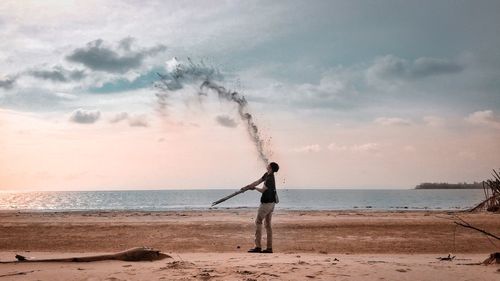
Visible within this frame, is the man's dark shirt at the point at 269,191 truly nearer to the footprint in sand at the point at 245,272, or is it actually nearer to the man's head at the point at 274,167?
the man's head at the point at 274,167

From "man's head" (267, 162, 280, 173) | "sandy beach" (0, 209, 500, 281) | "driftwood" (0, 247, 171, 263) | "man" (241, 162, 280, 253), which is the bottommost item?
"sandy beach" (0, 209, 500, 281)

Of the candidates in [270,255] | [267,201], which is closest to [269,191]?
[267,201]

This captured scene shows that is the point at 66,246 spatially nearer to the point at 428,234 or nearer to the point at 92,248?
the point at 92,248

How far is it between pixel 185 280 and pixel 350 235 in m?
14.5

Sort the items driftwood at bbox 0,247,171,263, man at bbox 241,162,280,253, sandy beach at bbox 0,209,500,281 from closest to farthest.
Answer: sandy beach at bbox 0,209,500,281, driftwood at bbox 0,247,171,263, man at bbox 241,162,280,253

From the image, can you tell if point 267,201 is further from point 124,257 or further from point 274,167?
point 124,257

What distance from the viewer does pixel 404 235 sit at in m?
20.3

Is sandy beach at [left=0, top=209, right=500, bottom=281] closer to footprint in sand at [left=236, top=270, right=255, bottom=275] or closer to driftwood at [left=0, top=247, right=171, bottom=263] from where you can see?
footprint in sand at [left=236, top=270, right=255, bottom=275]

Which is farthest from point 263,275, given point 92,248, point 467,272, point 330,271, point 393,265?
point 92,248

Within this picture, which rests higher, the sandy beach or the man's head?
the man's head

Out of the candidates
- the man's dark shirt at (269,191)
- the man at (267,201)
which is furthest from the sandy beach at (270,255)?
the man's dark shirt at (269,191)

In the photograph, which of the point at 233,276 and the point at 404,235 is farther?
the point at 404,235

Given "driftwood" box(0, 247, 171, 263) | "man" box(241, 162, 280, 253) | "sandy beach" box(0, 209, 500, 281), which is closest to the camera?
"sandy beach" box(0, 209, 500, 281)

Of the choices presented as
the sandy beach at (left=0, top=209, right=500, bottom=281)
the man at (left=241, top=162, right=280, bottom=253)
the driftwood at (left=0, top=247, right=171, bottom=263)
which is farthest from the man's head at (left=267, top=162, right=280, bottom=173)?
the driftwood at (left=0, top=247, right=171, bottom=263)
